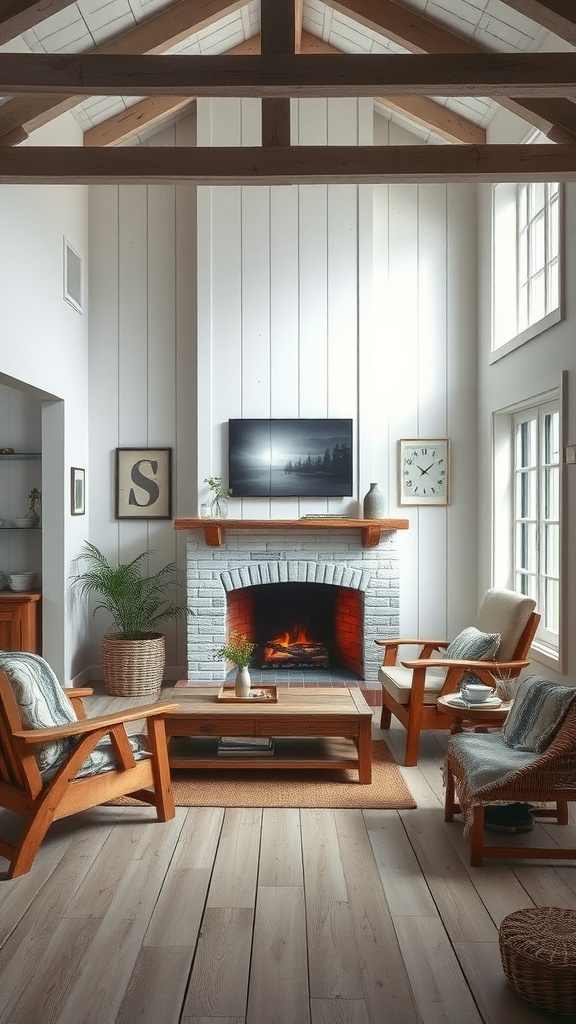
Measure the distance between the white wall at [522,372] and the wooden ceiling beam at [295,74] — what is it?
5.34 ft

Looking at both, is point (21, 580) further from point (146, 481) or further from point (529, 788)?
point (529, 788)

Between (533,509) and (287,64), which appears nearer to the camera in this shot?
(287,64)

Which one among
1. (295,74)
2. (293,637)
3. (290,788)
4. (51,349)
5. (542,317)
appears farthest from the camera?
(293,637)

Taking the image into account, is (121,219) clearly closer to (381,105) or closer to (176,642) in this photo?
(381,105)

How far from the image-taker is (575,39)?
3424mm

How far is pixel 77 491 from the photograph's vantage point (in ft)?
22.5

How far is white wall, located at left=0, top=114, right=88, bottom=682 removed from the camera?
526 cm

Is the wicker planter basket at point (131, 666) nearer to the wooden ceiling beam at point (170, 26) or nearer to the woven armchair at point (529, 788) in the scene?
the woven armchair at point (529, 788)

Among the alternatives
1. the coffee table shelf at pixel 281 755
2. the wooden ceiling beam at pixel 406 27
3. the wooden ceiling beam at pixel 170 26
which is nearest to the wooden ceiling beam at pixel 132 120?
the wooden ceiling beam at pixel 170 26

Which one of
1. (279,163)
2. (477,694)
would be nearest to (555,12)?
(279,163)

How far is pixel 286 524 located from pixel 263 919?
12.6 ft

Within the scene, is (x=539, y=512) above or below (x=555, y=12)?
below

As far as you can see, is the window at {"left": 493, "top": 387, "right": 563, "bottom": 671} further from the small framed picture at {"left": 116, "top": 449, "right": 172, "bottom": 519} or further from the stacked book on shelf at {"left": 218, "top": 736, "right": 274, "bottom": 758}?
the small framed picture at {"left": 116, "top": 449, "right": 172, "bottom": 519}

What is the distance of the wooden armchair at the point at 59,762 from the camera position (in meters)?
3.43
